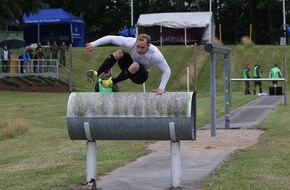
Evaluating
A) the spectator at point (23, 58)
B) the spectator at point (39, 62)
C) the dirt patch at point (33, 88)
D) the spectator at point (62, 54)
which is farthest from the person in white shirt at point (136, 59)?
the spectator at point (62, 54)

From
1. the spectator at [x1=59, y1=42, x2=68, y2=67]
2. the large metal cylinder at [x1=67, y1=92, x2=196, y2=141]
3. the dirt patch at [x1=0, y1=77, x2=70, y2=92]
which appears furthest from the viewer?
the spectator at [x1=59, y1=42, x2=68, y2=67]

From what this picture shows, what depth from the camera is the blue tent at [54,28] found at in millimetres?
63344

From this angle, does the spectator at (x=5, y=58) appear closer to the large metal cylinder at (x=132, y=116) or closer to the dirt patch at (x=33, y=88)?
the dirt patch at (x=33, y=88)

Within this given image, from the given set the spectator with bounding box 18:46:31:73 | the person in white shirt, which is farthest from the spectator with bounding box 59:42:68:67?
the person in white shirt

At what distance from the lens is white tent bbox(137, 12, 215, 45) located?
61.9m

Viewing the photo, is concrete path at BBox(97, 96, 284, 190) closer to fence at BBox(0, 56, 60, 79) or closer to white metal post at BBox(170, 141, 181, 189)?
white metal post at BBox(170, 141, 181, 189)

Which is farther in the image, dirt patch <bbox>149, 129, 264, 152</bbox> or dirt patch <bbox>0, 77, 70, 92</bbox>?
dirt patch <bbox>0, 77, 70, 92</bbox>

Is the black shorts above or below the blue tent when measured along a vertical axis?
below

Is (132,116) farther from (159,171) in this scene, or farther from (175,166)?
(159,171)

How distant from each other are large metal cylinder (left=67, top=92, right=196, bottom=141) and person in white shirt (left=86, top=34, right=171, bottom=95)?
0.27 meters

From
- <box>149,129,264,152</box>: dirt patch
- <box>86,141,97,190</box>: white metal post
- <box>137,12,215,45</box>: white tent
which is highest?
<box>137,12,215,45</box>: white tent

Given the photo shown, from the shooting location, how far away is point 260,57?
54.9 m

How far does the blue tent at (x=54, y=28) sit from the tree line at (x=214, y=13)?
7.68m

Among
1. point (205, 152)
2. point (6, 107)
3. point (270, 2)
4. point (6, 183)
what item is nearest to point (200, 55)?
point (270, 2)
